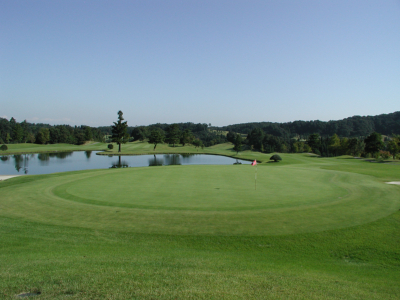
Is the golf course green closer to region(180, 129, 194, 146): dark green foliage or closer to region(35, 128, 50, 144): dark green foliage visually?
region(180, 129, 194, 146): dark green foliage

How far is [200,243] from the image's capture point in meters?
8.98

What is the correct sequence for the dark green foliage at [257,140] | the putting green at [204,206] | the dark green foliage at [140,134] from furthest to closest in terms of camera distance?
the dark green foliage at [140,134]
the dark green foliage at [257,140]
the putting green at [204,206]

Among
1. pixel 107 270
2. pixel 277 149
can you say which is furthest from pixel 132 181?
pixel 277 149

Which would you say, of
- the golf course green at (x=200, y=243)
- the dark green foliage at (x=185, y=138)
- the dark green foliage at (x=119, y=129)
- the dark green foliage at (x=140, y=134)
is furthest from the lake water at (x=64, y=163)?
the dark green foliage at (x=140, y=134)

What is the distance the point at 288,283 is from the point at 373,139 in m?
59.7

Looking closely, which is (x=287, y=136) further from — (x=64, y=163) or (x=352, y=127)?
(x=64, y=163)

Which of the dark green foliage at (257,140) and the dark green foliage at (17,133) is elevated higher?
the dark green foliage at (17,133)

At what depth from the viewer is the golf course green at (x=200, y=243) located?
18.1 ft

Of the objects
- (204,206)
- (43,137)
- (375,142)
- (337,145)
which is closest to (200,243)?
(204,206)

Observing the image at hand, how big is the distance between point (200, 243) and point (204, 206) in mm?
Answer: 3941

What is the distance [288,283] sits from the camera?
19.2ft

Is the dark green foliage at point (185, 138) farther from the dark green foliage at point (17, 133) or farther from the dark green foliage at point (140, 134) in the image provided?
the dark green foliage at point (17, 133)

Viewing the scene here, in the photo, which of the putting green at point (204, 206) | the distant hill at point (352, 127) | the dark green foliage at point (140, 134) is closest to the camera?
the putting green at point (204, 206)

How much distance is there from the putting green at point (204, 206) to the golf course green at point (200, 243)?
62mm
